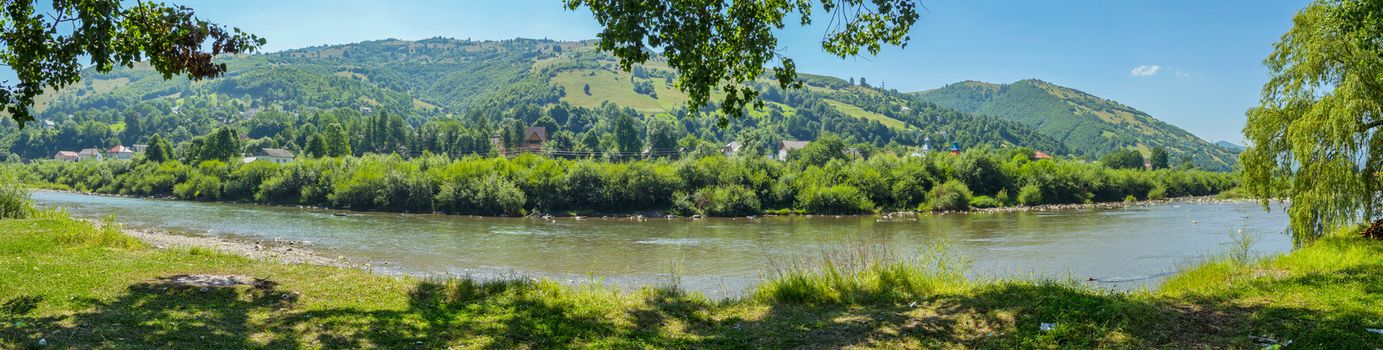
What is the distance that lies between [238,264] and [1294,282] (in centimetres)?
1821

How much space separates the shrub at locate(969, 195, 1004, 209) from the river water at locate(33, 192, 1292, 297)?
25.6 ft

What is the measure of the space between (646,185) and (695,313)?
180 ft

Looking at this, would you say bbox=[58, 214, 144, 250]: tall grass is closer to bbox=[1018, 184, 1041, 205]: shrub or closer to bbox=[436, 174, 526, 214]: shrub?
bbox=[436, 174, 526, 214]: shrub

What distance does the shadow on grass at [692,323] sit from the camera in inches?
294

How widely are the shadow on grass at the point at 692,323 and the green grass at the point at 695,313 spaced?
0.09ft

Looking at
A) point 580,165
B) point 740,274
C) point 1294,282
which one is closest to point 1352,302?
point 1294,282

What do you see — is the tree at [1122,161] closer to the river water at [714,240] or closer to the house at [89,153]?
the river water at [714,240]

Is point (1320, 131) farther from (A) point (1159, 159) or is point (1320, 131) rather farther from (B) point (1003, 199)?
(A) point (1159, 159)

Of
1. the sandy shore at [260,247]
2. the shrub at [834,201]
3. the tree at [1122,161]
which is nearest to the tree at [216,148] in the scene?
the sandy shore at [260,247]

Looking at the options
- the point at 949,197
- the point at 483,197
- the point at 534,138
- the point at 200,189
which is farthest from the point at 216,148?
the point at 949,197

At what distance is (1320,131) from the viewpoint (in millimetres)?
17297

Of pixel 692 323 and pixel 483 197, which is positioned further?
pixel 483 197

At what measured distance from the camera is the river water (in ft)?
83.0

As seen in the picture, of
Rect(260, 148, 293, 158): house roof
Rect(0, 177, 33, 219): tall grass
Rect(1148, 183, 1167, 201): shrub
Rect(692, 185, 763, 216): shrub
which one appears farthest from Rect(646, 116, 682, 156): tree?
Rect(0, 177, 33, 219): tall grass
